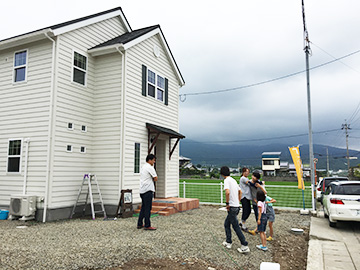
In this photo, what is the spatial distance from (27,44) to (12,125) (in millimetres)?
2944

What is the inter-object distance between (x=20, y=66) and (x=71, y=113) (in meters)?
2.70

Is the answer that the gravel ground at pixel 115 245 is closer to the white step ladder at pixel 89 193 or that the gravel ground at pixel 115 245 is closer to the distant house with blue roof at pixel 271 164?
the white step ladder at pixel 89 193

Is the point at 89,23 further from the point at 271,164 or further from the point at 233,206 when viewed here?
the point at 271,164

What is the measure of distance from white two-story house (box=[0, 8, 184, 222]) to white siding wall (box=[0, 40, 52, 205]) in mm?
33

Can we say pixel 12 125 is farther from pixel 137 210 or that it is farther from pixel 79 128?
pixel 137 210

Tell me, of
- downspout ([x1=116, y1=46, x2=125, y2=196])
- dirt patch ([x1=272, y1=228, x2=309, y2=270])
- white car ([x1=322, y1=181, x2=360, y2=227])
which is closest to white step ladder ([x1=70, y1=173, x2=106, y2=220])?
downspout ([x1=116, y1=46, x2=125, y2=196])

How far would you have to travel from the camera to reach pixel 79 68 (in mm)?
10352

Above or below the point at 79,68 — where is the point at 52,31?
above

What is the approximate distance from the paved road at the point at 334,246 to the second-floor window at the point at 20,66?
1056cm

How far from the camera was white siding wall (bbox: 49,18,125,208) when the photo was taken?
365 inches

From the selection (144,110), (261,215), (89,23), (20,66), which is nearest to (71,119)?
(20,66)

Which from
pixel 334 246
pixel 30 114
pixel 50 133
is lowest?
pixel 334 246

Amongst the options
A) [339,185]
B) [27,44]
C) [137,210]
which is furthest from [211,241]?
[27,44]

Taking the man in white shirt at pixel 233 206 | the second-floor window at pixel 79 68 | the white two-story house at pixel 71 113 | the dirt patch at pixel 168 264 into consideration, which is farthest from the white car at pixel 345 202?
the second-floor window at pixel 79 68
